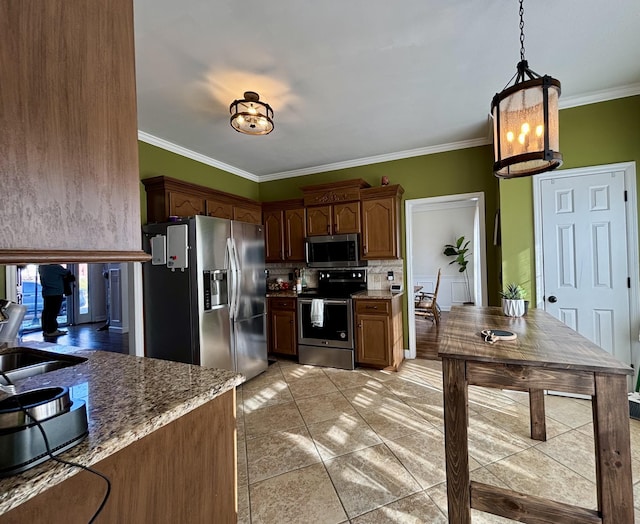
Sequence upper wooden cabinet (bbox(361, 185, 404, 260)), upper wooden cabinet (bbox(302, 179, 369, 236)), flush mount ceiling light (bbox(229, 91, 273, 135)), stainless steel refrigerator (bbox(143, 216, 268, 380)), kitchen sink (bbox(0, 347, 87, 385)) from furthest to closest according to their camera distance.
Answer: upper wooden cabinet (bbox(302, 179, 369, 236)) < upper wooden cabinet (bbox(361, 185, 404, 260)) < stainless steel refrigerator (bbox(143, 216, 268, 380)) < flush mount ceiling light (bbox(229, 91, 273, 135)) < kitchen sink (bbox(0, 347, 87, 385))

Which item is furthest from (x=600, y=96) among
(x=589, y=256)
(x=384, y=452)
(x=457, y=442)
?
(x=384, y=452)

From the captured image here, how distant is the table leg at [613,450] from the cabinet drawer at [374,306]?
2.37 meters

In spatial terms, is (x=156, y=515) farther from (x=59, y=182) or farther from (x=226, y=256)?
(x=226, y=256)

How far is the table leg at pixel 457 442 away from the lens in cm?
141

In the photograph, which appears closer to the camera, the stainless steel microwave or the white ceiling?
the white ceiling

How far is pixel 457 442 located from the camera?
4.66ft

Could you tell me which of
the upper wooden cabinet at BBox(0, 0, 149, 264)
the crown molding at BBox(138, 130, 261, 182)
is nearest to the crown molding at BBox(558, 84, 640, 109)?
the upper wooden cabinet at BBox(0, 0, 149, 264)

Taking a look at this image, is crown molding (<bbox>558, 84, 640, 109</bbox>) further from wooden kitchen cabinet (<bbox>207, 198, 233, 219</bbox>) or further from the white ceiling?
wooden kitchen cabinet (<bbox>207, 198, 233, 219</bbox>)

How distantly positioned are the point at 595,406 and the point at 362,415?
1.72 metres

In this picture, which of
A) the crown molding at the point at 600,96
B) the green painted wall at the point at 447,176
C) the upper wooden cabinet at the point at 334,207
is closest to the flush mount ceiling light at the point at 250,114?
the upper wooden cabinet at the point at 334,207

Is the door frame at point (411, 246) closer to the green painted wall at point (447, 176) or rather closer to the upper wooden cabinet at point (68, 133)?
the green painted wall at point (447, 176)

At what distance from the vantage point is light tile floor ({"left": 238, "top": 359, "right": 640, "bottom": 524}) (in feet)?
5.45

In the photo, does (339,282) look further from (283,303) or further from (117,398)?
(117,398)

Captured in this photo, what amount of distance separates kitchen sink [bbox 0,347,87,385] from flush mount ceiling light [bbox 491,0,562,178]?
2257 millimetres
